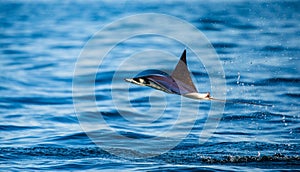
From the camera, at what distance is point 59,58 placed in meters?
20.8

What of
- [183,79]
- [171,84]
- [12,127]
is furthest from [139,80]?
[12,127]

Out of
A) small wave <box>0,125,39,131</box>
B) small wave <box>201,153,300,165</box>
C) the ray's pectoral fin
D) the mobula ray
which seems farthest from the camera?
small wave <box>0,125,39,131</box>

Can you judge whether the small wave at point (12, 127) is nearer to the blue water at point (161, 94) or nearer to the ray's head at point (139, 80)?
the blue water at point (161, 94)

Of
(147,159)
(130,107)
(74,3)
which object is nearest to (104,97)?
(130,107)

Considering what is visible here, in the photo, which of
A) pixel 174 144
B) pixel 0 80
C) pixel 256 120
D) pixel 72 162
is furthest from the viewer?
pixel 0 80

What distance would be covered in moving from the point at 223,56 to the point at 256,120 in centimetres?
584

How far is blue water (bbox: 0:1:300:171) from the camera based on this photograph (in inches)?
394

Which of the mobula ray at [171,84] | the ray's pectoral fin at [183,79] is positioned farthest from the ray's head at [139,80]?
the ray's pectoral fin at [183,79]

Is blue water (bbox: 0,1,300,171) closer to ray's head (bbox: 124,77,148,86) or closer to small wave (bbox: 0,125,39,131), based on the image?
small wave (bbox: 0,125,39,131)

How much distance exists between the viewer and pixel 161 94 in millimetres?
14852

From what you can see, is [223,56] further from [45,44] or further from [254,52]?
[45,44]

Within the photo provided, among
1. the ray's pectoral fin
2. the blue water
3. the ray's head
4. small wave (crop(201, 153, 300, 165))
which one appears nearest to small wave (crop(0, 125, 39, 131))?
the blue water

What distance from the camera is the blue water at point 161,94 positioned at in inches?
394

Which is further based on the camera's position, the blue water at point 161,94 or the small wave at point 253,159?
the blue water at point 161,94
